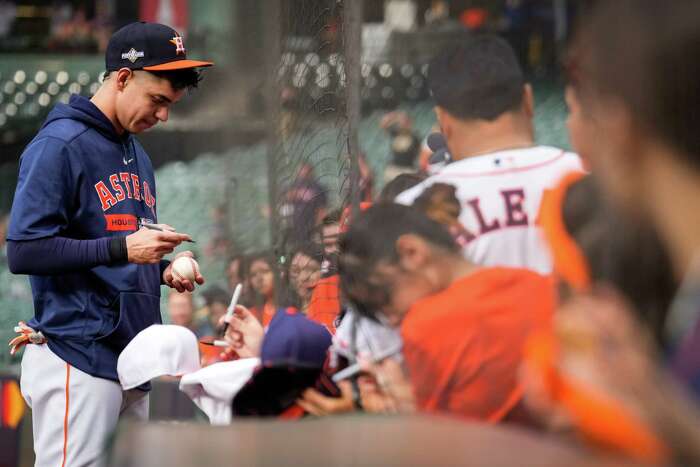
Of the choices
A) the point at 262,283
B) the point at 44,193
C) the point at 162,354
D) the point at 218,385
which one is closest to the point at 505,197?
the point at 218,385

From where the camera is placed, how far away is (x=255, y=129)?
830cm

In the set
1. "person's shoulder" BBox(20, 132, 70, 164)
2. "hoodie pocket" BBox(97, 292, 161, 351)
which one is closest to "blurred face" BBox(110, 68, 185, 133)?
"person's shoulder" BBox(20, 132, 70, 164)

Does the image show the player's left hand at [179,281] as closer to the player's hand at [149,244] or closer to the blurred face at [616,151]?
the player's hand at [149,244]

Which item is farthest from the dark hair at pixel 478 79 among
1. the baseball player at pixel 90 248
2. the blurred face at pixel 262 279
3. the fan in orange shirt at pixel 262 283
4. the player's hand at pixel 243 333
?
the blurred face at pixel 262 279

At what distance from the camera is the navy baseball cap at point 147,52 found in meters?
3.71

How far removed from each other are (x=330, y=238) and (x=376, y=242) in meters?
1.55

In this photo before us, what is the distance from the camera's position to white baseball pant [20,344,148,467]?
348 cm

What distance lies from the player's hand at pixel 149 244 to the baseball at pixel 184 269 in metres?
0.19

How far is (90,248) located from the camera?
3.45 metres

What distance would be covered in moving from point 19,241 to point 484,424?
2.13m

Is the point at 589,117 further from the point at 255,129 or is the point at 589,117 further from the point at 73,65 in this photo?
the point at 73,65

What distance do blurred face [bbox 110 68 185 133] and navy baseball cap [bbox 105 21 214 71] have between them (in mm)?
33

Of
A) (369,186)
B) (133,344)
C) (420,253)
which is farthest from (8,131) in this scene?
(420,253)

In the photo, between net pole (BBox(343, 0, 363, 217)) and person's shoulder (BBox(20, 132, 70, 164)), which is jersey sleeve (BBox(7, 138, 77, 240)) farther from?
net pole (BBox(343, 0, 363, 217))
